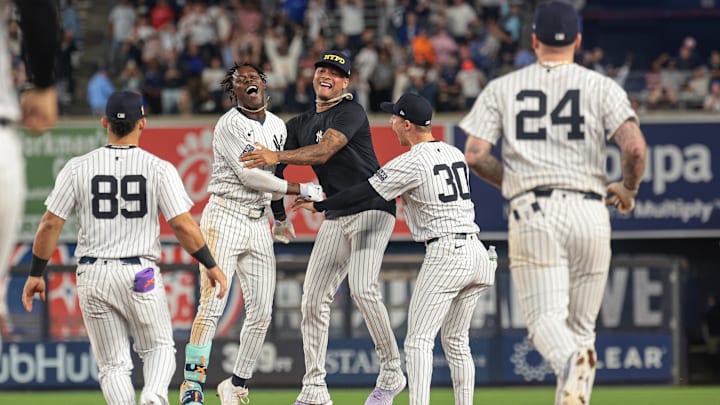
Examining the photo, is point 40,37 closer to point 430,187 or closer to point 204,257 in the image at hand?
point 204,257

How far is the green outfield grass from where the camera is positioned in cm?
1203

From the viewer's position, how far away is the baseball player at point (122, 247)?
734 cm

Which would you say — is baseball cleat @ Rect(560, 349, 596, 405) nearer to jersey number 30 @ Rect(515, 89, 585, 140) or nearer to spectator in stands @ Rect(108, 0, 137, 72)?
jersey number 30 @ Rect(515, 89, 585, 140)

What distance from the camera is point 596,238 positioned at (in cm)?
670

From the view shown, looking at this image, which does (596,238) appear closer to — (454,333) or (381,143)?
(454,333)

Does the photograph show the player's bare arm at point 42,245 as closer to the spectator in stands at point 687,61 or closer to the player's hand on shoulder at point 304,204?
the player's hand on shoulder at point 304,204

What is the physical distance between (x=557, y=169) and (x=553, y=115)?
0.30m

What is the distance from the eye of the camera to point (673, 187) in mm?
18578

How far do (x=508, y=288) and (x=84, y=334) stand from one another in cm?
505

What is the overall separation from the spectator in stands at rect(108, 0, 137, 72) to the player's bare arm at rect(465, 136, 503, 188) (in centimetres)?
1485

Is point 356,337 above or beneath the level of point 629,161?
beneath

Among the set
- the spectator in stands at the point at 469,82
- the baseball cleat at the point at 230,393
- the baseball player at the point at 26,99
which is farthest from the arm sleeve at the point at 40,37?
the spectator in stands at the point at 469,82

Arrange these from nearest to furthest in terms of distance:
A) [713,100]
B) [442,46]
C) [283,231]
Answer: [283,231] < [713,100] < [442,46]

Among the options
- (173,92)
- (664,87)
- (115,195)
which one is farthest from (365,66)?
(115,195)
